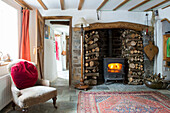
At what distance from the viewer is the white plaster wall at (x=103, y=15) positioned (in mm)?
3852

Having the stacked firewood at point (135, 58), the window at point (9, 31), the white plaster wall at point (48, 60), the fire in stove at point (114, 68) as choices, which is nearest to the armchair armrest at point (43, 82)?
the window at point (9, 31)

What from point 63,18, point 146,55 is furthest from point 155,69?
point 63,18

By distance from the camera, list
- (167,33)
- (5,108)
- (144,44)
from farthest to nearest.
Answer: (144,44) → (167,33) → (5,108)

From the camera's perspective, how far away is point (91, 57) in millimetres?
4043

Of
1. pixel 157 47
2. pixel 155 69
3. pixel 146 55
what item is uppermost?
pixel 157 47

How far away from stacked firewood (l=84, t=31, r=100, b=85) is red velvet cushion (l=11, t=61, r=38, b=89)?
177 centimetres

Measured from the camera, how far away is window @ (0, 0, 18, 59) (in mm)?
2850

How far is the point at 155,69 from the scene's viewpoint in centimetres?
405

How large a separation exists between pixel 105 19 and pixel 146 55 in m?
1.71

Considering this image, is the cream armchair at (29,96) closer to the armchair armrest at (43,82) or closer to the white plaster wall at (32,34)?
the armchair armrest at (43,82)

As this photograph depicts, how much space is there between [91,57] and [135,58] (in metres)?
1.40

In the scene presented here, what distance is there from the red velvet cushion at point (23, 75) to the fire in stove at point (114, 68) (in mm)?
2368

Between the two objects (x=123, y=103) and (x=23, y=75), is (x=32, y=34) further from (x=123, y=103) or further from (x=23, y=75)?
(x=123, y=103)

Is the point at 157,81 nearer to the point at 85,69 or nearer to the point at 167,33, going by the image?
the point at 167,33
